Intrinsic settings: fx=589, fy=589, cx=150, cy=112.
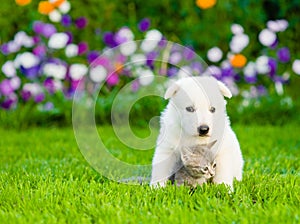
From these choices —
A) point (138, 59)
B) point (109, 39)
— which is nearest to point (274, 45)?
point (138, 59)

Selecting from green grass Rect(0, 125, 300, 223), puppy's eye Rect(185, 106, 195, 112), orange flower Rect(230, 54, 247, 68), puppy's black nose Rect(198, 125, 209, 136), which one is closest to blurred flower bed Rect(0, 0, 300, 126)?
orange flower Rect(230, 54, 247, 68)

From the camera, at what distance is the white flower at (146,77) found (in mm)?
6696

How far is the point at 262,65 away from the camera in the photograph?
7.28 m

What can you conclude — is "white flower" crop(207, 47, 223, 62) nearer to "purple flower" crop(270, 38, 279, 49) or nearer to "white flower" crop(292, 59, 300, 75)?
"purple flower" crop(270, 38, 279, 49)

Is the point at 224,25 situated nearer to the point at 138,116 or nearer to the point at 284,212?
the point at 138,116

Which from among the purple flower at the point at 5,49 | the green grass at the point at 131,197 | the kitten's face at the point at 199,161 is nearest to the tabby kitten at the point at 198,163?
the kitten's face at the point at 199,161

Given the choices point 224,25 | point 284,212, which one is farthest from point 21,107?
point 284,212

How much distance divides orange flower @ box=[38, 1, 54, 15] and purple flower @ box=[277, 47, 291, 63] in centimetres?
292

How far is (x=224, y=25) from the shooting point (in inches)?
313

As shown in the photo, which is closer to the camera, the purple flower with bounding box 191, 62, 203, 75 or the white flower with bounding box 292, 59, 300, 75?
the purple flower with bounding box 191, 62, 203, 75

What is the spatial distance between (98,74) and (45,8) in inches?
50.4

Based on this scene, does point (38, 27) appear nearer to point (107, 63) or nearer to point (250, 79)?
point (107, 63)

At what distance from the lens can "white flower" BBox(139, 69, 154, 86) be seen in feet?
22.0

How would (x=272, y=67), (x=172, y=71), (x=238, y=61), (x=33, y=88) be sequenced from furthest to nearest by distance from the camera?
(x=238, y=61), (x=272, y=67), (x=172, y=71), (x=33, y=88)
